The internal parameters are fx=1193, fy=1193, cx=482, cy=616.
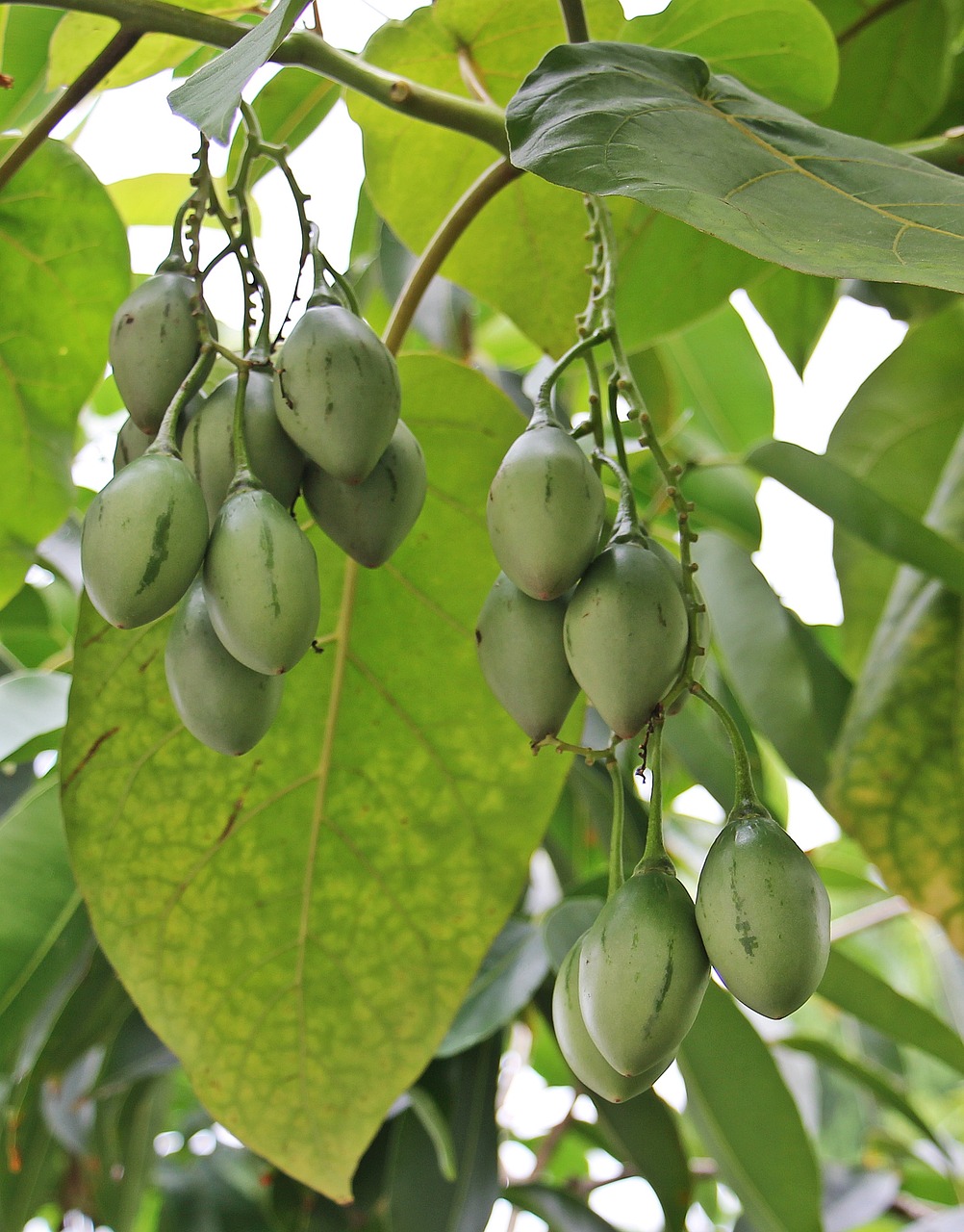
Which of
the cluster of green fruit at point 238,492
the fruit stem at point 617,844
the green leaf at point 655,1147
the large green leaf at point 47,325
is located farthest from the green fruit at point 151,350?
the green leaf at point 655,1147

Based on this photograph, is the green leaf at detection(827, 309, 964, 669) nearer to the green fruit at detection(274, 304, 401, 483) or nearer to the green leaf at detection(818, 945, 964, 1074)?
the green leaf at detection(818, 945, 964, 1074)

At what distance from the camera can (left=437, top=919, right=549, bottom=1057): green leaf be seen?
3.20ft

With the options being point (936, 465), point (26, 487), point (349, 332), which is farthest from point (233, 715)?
point (936, 465)

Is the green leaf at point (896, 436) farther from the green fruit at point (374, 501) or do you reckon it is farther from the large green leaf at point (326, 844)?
the green fruit at point (374, 501)

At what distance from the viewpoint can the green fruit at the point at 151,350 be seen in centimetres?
54

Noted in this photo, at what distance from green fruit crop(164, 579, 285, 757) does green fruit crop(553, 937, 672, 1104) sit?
16 cm

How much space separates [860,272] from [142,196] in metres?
1.06

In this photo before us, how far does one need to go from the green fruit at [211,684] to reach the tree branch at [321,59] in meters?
0.30

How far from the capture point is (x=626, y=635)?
1.53ft

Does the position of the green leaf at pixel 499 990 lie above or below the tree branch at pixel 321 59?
below

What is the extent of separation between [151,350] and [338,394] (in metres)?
0.10

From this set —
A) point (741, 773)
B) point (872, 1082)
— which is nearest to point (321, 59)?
point (741, 773)

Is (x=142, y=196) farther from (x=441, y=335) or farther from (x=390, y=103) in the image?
(x=390, y=103)

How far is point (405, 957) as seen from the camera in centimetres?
74
